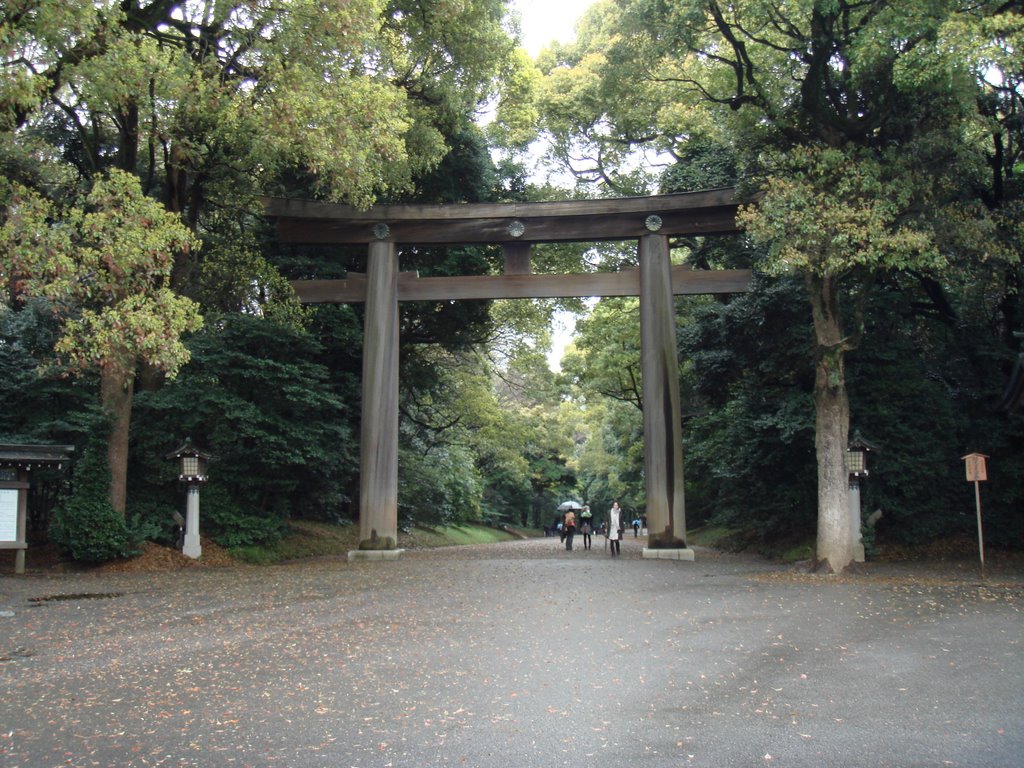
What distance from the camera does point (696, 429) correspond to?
23.2 m

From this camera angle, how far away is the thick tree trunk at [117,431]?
1555 cm

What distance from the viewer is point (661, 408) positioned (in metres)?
16.5

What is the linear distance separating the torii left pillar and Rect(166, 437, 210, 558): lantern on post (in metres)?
3.08

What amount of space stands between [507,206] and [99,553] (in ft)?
32.5

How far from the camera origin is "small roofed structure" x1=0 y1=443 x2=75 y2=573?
1396 cm

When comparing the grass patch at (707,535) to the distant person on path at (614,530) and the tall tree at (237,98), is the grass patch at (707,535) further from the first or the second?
the tall tree at (237,98)

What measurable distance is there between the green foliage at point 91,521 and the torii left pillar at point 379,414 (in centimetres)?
418

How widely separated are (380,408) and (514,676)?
34.2 feet

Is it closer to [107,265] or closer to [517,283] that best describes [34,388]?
[107,265]

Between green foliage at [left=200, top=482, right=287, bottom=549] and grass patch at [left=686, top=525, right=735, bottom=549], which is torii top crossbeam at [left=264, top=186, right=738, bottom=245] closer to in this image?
green foliage at [left=200, top=482, right=287, bottom=549]

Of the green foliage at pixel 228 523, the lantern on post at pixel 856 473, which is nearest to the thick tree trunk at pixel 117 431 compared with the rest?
the green foliage at pixel 228 523

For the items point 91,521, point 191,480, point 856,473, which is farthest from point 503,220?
point 91,521

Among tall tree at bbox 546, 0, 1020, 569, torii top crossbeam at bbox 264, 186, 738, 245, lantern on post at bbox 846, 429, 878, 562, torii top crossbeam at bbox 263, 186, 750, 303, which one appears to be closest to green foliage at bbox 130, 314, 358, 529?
torii top crossbeam at bbox 263, 186, 750, 303

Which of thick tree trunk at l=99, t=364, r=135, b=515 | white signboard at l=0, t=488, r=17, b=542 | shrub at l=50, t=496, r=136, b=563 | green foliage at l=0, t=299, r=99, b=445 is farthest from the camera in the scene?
green foliage at l=0, t=299, r=99, b=445
